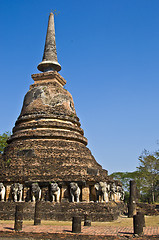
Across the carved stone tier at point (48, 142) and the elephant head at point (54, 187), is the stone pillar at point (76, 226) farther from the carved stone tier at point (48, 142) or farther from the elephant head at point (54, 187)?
the carved stone tier at point (48, 142)

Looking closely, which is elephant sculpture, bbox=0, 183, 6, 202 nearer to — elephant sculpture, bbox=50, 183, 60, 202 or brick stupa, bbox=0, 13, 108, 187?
brick stupa, bbox=0, 13, 108, 187

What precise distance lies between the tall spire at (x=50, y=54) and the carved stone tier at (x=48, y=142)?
1.34 m

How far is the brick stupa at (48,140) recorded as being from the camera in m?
15.4

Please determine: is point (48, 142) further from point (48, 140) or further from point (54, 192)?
point (54, 192)

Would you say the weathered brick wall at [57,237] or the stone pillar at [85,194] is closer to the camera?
the weathered brick wall at [57,237]

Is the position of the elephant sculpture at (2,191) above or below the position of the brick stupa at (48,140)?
below

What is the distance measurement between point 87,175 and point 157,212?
23.5ft

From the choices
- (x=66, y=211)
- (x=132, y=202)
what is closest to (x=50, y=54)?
(x=132, y=202)

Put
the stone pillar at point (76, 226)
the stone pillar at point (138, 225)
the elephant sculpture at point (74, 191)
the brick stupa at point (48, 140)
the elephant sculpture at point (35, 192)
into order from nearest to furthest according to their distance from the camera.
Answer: the stone pillar at point (138, 225) → the stone pillar at point (76, 226) → the elephant sculpture at point (74, 191) → the elephant sculpture at point (35, 192) → the brick stupa at point (48, 140)

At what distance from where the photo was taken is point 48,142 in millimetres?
17641

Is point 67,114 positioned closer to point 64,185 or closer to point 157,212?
point 64,185

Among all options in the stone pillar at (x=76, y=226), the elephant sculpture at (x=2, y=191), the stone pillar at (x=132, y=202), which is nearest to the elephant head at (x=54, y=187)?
the elephant sculpture at (x=2, y=191)

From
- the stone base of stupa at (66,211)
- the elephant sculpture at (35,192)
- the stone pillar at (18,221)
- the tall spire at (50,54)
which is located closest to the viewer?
the stone pillar at (18,221)

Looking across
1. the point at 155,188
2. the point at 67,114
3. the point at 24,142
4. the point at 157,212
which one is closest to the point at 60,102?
the point at 67,114
